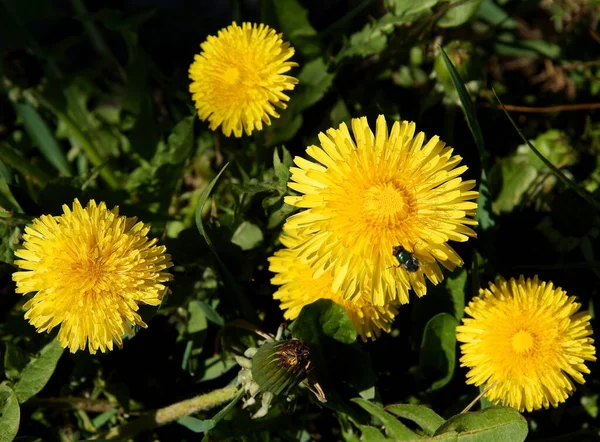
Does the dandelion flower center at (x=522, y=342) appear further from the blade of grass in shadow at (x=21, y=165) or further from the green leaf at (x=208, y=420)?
the blade of grass in shadow at (x=21, y=165)

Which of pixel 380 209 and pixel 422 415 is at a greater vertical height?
pixel 380 209

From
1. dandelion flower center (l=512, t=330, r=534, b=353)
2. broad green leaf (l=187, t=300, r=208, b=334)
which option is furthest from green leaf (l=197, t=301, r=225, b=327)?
dandelion flower center (l=512, t=330, r=534, b=353)

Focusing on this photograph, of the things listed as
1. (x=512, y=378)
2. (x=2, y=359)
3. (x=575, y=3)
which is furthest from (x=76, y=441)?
(x=575, y=3)

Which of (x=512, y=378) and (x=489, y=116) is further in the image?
(x=489, y=116)

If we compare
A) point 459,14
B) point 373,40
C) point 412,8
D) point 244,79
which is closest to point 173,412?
point 244,79

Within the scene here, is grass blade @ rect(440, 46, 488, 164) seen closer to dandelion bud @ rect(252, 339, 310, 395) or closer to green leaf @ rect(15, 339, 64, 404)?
dandelion bud @ rect(252, 339, 310, 395)

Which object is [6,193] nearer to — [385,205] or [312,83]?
[312,83]

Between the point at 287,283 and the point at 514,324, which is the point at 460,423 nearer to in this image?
the point at 514,324
